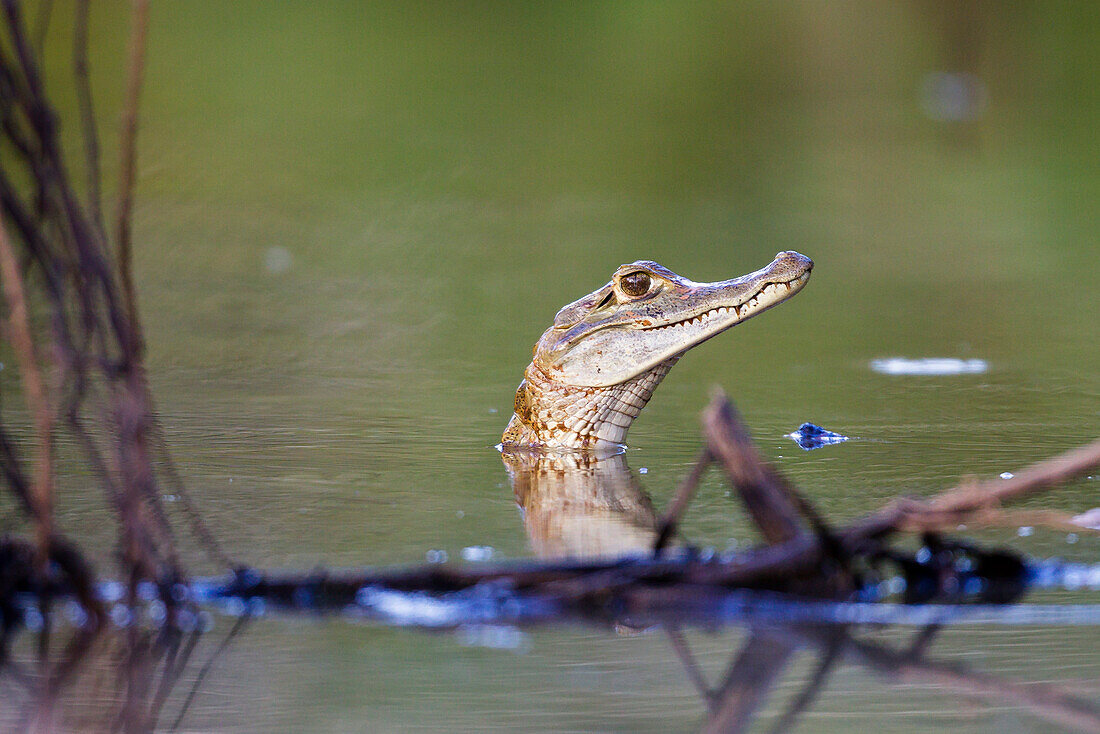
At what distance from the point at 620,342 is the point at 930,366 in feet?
7.63

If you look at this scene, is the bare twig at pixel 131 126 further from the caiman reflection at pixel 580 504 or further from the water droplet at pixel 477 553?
the caiman reflection at pixel 580 504

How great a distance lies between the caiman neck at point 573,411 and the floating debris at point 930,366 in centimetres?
191

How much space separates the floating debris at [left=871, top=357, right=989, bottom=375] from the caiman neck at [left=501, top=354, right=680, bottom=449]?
1.91 meters

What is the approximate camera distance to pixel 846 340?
8211 millimetres

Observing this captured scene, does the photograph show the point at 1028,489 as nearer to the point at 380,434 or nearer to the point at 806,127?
the point at 380,434

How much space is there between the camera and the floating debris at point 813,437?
220 inches

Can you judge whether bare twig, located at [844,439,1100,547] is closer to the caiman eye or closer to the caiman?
the caiman

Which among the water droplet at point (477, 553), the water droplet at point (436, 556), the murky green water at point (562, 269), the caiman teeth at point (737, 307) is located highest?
the caiman teeth at point (737, 307)

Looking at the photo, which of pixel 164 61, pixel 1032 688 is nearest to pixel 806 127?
pixel 164 61

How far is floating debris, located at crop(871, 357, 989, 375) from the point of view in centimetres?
726

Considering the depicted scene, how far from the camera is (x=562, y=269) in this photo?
10.2 m

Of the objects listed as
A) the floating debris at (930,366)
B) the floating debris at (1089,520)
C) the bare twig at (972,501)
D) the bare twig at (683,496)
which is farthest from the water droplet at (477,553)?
the floating debris at (930,366)

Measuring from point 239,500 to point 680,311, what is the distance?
175 cm

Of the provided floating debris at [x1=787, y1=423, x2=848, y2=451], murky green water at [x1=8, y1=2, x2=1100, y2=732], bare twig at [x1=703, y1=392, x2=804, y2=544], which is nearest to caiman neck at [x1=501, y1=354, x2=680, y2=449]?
murky green water at [x1=8, y1=2, x2=1100, y2=732]
